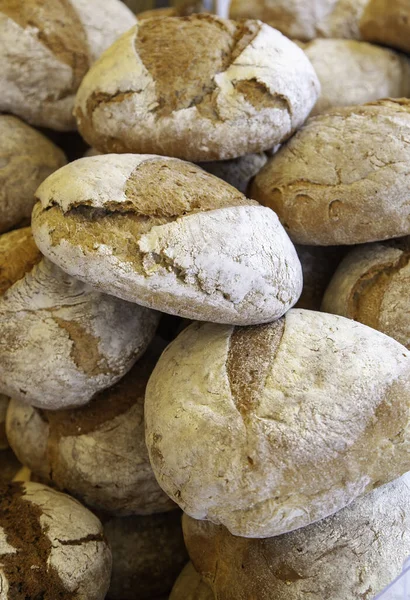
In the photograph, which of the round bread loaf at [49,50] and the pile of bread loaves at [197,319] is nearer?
the pile of bread loaves at [197,319]

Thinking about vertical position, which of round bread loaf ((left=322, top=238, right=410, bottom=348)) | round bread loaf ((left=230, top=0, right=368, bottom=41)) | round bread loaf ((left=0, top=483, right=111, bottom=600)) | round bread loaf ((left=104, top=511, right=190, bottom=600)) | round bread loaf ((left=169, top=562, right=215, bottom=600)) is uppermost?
round bread loaf ((left=230, top=0, right=368, bottom=41))

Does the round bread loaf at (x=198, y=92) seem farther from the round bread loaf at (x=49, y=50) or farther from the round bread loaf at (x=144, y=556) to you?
the round bread loaf at (x=144, y=556)

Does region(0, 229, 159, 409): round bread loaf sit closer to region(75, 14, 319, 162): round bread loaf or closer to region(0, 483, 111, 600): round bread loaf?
region(0, 483, 111, 600): round bread loaf

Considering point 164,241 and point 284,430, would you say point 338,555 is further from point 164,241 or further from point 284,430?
point 164,241

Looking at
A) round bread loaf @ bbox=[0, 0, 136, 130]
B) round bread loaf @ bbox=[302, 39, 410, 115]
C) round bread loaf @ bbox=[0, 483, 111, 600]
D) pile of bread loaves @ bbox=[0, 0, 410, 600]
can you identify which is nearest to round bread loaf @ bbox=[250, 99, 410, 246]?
pile of bread loaves @ bbox=[0, 0, 410, 600]

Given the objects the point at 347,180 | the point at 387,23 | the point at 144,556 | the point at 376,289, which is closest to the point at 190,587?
the point at 144,556

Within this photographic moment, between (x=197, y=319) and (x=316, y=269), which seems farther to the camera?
(x=316, y=269)

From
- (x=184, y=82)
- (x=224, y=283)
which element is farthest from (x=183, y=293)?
(x=184, y=82)

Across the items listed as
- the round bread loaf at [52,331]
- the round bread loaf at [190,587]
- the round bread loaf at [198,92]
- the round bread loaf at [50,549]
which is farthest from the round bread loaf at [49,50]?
the round bread loaf at [190,587]
